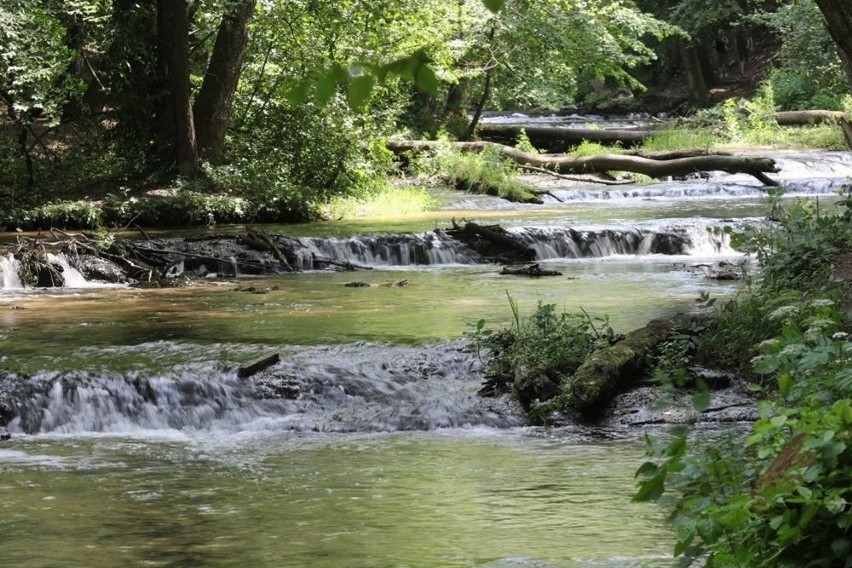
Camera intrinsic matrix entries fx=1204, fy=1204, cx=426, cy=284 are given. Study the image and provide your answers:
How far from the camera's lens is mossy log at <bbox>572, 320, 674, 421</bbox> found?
8.57 m

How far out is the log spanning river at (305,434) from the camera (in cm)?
564

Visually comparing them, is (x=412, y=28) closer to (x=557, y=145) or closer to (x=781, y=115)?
(x=557, y=145)

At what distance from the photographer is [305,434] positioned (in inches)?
337

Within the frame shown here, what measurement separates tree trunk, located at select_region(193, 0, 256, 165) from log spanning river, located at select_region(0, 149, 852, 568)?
6.60 metres

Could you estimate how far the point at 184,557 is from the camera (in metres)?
5.41

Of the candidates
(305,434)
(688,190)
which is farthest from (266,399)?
(688,190)

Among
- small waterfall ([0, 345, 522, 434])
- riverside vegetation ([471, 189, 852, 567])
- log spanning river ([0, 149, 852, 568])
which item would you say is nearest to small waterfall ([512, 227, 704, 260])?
log spanning river ([0, 149, 852, 568])

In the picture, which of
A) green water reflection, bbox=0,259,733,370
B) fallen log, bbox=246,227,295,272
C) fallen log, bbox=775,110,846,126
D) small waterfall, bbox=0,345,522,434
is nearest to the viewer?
small waterfall, bbox=0,345,522,434

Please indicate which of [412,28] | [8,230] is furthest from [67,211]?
[412,28]

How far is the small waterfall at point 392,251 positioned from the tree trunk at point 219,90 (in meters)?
5.21

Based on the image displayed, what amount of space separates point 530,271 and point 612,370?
6850 mm

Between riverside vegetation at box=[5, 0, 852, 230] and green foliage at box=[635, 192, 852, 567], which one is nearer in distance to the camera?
green foliage at box=[635, 192, 852, 567]

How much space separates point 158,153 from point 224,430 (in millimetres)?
14022

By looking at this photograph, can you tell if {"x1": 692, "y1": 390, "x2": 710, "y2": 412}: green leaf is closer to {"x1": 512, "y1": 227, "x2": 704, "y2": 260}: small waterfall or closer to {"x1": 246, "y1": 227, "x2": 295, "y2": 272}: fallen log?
{"x1": 246, "y1": 227, "x2": 295, "y2": 272}: fallen log
